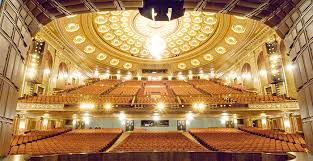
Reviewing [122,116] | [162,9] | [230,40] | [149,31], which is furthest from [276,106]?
[149,31]

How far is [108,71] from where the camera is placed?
24906 mm

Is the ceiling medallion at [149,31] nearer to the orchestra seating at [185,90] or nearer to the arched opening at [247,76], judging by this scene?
the arched opening at [247,76]

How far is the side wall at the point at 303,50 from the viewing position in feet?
10.4

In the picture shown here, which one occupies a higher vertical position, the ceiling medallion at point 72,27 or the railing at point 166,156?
the ceiling medallion at point 72,27

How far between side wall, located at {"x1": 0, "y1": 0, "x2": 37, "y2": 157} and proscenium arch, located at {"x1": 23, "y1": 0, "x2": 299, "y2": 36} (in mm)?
265

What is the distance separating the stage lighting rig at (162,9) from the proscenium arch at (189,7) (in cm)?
89

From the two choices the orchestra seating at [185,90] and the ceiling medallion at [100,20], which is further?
the ceiling medallion at [100,20]

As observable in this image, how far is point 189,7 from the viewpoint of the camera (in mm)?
3760

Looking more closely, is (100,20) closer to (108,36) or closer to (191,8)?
(108,36)

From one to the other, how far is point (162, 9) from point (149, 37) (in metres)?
20.7

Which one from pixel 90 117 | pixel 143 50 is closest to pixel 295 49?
pixel 90 117

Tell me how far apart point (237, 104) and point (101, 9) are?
10.1 metres

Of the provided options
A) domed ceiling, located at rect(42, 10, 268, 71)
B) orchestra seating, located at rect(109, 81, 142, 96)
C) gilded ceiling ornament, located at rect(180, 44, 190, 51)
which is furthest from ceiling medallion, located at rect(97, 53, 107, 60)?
gilded ceiling ornament, located at rect(180, 44, 190, 51)

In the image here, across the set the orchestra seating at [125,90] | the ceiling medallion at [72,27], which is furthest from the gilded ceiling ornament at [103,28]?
the orchestra seating at [125,90]
